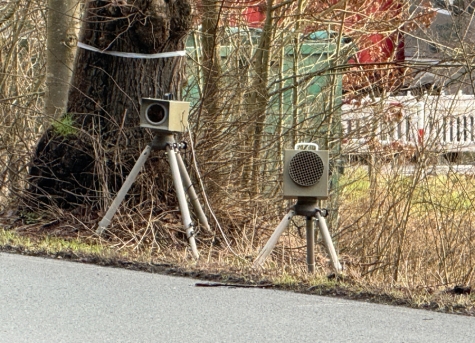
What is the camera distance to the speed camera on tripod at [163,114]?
28.4 ft

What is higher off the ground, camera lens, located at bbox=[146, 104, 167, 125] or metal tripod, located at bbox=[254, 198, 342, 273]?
camera lens, located at bbox=[146, 104, 167, 125]

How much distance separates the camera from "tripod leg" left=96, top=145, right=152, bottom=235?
891 cm

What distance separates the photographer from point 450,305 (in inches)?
248

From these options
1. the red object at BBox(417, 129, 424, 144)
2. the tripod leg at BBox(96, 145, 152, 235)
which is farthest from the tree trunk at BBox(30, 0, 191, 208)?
the red object at BBox(417, 129, 424, 144)

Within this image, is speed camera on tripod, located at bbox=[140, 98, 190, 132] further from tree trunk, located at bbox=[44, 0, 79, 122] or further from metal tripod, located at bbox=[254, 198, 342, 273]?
tree trunk, located at bbox=[44, 0, 79, 122]

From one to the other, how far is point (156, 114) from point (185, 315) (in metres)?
3.17

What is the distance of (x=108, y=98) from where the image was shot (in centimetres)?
1008

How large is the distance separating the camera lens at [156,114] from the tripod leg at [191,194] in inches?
17.5

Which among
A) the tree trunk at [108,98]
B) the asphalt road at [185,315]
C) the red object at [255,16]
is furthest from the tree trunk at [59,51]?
the asphalt road at [185,315]

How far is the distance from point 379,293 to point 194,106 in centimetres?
455

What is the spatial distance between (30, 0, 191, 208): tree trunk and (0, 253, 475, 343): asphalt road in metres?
Answer: 2.89

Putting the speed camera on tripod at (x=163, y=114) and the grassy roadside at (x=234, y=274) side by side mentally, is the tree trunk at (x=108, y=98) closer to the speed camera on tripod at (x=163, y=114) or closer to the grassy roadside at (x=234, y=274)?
the grassy roadside at (x=234, y=274)

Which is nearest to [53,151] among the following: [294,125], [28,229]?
[28,229]

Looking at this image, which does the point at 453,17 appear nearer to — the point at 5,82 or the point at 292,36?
the point at 292,36
